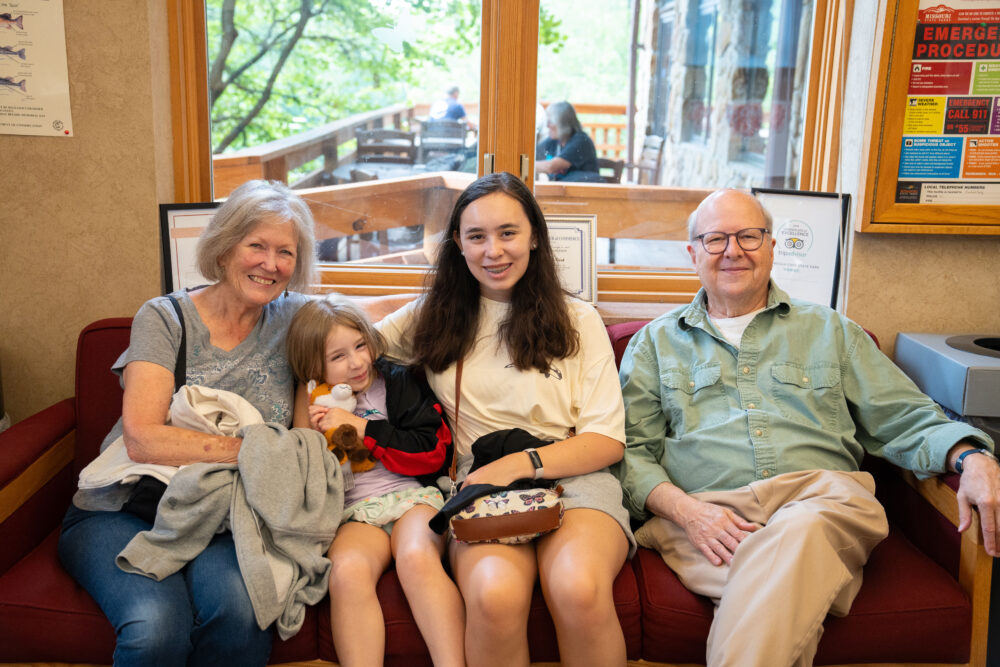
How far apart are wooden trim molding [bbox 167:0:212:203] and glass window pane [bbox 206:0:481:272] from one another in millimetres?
40

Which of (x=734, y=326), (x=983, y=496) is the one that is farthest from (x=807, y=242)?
(x=983, y=496)

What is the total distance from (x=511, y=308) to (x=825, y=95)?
54.6 inches

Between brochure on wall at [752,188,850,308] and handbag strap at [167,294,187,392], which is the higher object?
brochure on wall at [752,188,850,308]

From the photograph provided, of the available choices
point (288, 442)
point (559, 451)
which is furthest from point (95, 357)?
point (559, 451)

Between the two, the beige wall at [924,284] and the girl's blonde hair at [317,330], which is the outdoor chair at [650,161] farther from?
the girl's blonde hair at [317,330]

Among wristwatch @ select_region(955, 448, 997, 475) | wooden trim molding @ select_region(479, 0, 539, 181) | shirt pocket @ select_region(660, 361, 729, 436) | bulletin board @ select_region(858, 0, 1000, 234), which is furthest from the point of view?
wooden trim molding @ select_region(479, 0, 539, 181)

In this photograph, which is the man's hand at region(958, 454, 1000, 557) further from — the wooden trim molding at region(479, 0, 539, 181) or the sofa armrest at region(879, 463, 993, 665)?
the wooden trim molding at region(479, 0, 539, 181)

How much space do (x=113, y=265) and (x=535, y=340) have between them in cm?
138

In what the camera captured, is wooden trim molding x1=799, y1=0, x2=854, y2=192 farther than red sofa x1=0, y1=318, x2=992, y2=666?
Yes

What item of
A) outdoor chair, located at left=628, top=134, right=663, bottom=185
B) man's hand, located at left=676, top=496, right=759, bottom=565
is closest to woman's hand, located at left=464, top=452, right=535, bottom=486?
man's hand, located at left=676, top=496, right=759, bottom=565

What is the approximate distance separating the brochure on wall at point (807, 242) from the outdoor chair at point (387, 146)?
1.15m

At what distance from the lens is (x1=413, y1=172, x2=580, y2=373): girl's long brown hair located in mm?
1939

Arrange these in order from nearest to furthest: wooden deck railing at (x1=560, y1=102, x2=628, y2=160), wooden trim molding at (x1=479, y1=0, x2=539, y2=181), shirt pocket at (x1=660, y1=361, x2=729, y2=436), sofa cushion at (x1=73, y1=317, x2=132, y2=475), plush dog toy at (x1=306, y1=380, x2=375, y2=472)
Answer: plush dog toy at (x1=306, y1=380, x2=375, y2=472) → shirt pocket at (x1=660, y1=361, x2=729, y2=436) → sofa cushion at (x1=73, y1=317, x2=132, y2=475) → wooden trim molding at (x1=479, y1=0, x2=539, y2=181) → wooden deck railing at (x1=560, y1=102, x2=628, y2=160)

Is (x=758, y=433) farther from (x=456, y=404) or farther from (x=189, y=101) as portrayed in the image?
(x=189, y=101)
